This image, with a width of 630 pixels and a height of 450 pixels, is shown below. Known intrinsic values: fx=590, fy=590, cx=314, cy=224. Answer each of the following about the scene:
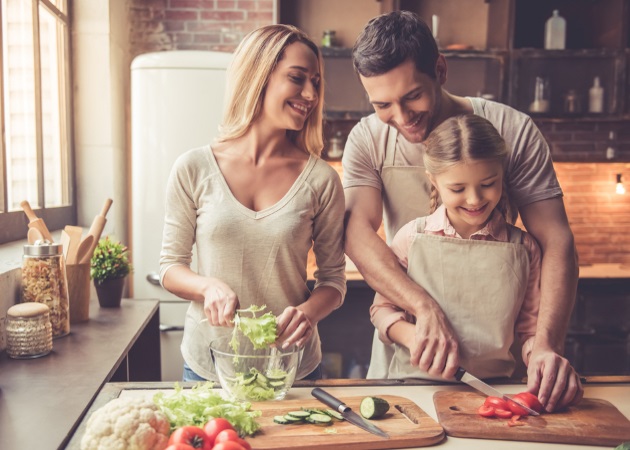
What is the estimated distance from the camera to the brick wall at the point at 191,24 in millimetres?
4129

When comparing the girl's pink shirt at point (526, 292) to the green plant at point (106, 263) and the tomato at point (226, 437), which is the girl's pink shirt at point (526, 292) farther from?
the green plant at point (106, 263)

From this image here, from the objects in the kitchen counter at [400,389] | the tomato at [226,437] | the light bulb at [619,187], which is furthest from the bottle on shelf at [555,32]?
the tomato at [226,437]

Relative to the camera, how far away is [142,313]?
2424 mm

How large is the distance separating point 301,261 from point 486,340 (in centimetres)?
55

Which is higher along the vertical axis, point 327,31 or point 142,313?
point 327,31

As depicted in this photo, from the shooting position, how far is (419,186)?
183 centimetres

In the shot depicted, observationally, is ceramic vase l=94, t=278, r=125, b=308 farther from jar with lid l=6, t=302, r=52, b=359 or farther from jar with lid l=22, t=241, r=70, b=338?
jar with lid l=6, t=302, r=52, b=359

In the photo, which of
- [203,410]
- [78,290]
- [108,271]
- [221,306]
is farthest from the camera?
[108,271]

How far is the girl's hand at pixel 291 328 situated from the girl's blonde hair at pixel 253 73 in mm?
612

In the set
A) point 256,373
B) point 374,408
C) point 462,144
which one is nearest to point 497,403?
point 374,408

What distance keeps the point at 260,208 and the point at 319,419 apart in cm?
66

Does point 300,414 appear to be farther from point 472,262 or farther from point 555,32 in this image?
point 555,32

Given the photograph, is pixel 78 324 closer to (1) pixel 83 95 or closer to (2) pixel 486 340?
(2) pixel 486 340

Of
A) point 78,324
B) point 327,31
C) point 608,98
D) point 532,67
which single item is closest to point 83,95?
point 327,31
